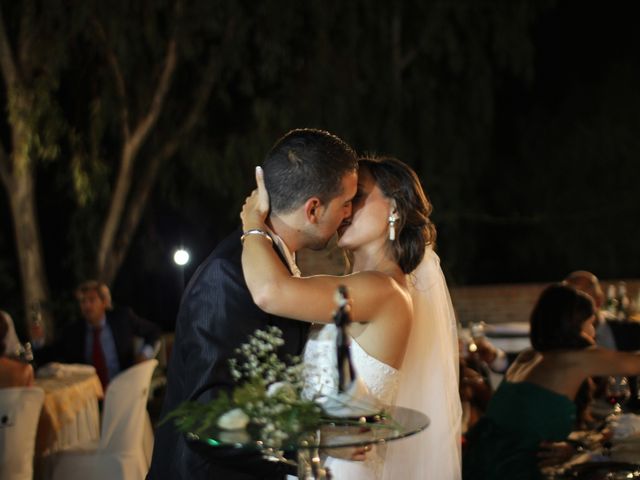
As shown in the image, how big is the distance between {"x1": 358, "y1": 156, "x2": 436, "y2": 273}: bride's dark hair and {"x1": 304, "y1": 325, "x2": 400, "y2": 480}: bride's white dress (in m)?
0.39

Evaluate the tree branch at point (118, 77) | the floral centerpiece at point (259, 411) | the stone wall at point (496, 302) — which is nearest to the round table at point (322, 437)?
the floral centerpiece at point (259, 411)

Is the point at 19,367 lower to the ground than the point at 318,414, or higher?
lower

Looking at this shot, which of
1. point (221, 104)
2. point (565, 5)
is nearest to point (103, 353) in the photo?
point (221, 104)

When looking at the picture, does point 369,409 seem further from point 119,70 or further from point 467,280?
point 467,280

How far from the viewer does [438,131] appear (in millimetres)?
14891

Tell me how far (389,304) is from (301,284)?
373 mm

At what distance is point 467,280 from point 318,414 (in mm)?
14983

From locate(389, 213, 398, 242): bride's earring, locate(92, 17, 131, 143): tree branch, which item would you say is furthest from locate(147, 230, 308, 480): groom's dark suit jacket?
locate(92, 17, 131, 143): tree branch

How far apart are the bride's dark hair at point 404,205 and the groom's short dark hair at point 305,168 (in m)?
0.53

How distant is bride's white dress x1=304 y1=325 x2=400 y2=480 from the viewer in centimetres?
306

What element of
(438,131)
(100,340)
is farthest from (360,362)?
(438,131)

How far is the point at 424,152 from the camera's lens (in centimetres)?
1491

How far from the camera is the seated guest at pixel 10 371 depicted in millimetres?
6173

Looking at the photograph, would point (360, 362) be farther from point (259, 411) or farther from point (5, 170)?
point (5, 170)
